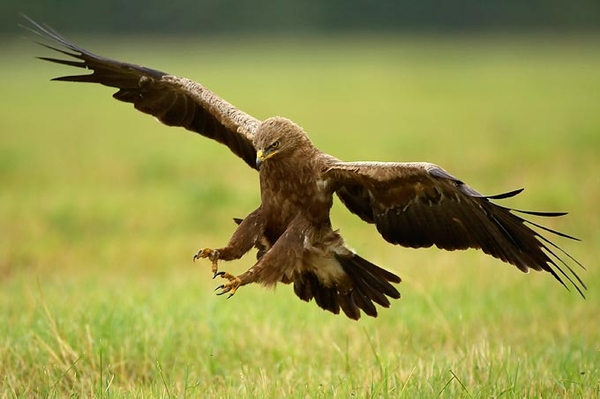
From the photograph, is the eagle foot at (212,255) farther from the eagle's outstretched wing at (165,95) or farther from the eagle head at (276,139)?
the eagle's outstretched wing at (165,95)

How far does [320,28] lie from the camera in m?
52.0

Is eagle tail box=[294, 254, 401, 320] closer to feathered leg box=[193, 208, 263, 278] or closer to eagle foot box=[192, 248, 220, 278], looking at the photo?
feathered leg box=[193, 208, 263, 278]

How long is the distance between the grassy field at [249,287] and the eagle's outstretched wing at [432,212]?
0.66m

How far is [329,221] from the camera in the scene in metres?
5.37

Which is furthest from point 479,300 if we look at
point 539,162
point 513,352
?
point 539,162

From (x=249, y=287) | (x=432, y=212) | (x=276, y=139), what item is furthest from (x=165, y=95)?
(x=249, y=287)

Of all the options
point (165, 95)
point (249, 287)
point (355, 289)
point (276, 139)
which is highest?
point (165, 95)

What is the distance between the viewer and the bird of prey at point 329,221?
489 centimetres

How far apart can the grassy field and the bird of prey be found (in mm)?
443

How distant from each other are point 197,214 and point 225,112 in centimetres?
478

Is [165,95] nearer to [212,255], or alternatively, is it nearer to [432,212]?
[212,255]

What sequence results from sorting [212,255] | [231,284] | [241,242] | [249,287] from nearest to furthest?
[231,284] → [212,255] → [241,242] → [249,287]

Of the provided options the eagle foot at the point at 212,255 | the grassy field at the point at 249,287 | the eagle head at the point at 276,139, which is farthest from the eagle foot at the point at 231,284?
the eagle head at the point at 276,139

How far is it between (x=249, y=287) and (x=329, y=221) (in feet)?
7.99
